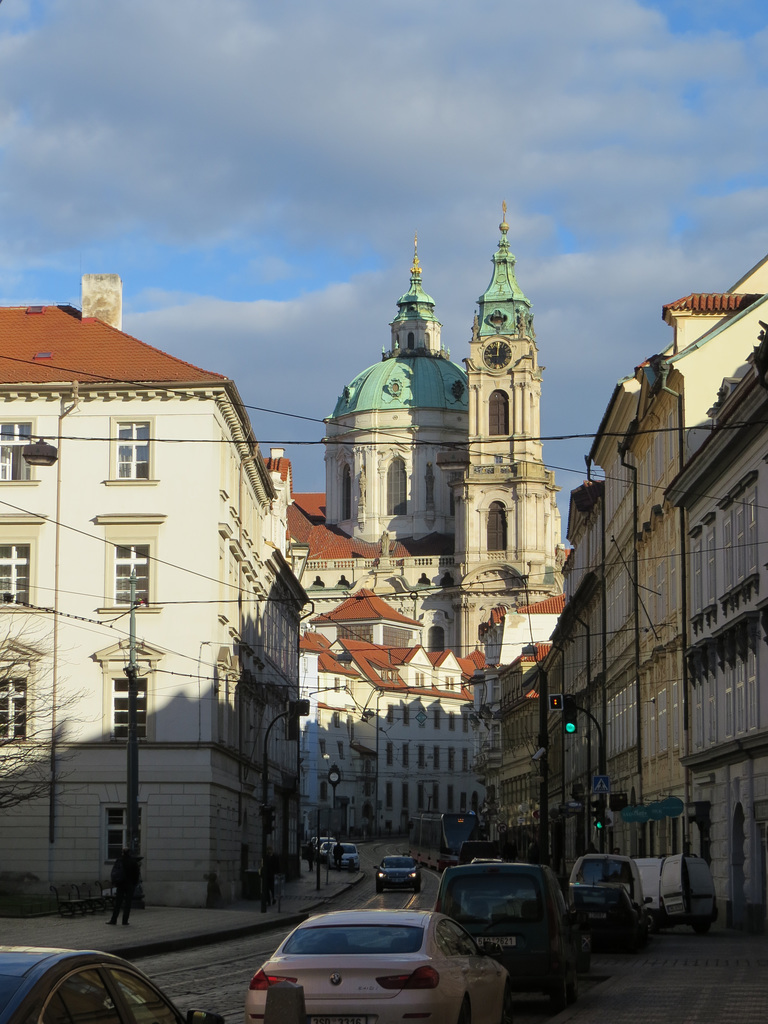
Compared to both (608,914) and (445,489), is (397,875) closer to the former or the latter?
(608,914)

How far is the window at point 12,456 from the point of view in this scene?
47.4 m

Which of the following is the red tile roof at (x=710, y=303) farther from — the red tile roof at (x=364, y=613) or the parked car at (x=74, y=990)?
the red tile roof at (x=364, y=613)

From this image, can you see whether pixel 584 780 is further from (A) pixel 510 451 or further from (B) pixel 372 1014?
(A) pixel 510 451

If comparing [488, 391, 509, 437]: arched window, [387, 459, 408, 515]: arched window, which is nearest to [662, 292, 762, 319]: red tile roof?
[488, 391, 509, 437]: arched window

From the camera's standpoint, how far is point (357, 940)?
1238cm

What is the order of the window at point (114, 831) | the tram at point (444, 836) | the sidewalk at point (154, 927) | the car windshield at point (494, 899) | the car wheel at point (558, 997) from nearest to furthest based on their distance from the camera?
the car wheel at point (558, 997) < the car windshield at point (494, 899) < the sidewalk at point (154, 927) < the window at point (114, 831) < the tram at point (444, 836)

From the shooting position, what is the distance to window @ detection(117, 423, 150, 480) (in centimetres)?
4722

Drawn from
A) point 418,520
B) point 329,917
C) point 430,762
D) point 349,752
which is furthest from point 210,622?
point 418,520

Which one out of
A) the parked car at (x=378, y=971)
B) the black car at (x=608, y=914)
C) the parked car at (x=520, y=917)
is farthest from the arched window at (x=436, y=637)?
the parked car at (x=378, y=971)

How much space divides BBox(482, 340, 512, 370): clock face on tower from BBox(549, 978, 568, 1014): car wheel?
15501 cm

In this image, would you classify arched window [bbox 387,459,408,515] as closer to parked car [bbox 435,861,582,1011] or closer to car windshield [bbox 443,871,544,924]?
parked car [bbox 435,861,582,1011]

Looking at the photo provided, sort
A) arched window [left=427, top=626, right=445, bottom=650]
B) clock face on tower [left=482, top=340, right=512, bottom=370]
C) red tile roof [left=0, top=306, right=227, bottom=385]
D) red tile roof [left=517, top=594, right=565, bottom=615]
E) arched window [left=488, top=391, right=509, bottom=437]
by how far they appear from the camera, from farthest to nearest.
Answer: arched window [left=427, top=626, right=445, bottom=650] < clock face on tower [left=482, top=340, right=512, bottom=370] < arched window [left=488, top=391, right=509, bottom=437] < red tile roof [left=517, top=594, right=565, bottom=615] < red tile roof [left=0, top=306, right=227, bottom=385]

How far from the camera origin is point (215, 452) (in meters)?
47.2

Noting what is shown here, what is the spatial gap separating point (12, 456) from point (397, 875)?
24.1 m
